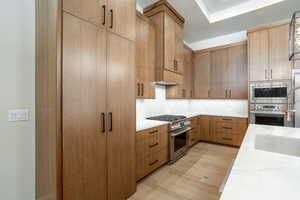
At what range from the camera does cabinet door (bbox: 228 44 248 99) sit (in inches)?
144

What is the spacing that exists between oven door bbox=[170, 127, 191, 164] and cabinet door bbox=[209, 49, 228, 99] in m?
1.59

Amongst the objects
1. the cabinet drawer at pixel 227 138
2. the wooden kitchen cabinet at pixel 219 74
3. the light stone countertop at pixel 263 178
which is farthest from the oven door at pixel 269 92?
the light stone countertop at pixel 263 178

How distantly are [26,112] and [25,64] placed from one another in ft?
1.66

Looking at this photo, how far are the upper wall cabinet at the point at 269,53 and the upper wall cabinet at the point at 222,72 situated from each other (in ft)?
1.35

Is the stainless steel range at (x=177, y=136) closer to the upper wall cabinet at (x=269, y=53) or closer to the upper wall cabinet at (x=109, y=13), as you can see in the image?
the upper wall cabinet at (x=109, y=13)

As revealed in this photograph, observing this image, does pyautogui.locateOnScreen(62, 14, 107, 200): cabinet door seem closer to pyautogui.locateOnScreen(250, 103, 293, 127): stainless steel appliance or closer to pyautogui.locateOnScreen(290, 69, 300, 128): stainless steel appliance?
pyautogui.locateOnScreen(250, 103, 293, 127): stainless steel appliance

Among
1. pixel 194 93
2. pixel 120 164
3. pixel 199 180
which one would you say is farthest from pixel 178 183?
pixel 194 93

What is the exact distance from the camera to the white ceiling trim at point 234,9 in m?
2.88

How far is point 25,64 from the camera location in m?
1.48

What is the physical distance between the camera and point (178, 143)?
117 inches

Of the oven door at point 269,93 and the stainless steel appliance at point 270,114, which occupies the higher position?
the oven door at point 269,93

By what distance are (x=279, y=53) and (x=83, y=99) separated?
12.8 ft

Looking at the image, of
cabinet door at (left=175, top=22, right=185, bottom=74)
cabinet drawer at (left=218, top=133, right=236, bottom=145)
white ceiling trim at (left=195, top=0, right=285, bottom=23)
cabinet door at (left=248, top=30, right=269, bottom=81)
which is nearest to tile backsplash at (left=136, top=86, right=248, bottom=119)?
cabinet door at (left=175, top=22, right=185, bottom=74)

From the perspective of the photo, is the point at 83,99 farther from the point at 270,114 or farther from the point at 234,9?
the point at 234,9
